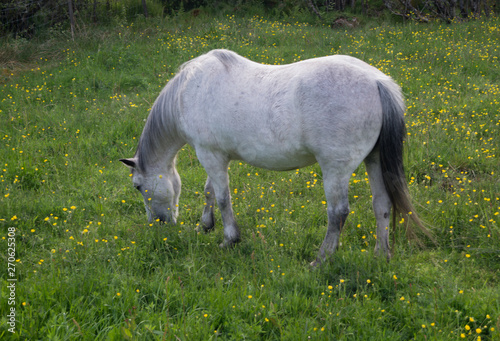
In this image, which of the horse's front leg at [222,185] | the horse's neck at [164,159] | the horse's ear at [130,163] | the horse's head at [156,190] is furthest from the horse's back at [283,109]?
the horse's ear at [130,163]

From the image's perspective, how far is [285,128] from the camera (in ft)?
11.3

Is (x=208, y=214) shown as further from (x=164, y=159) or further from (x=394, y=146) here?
(x=394, y=146)

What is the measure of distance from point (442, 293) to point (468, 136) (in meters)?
3.34

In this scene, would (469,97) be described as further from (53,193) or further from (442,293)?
(53,193)

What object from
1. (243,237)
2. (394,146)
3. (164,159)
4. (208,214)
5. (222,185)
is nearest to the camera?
(394,146)

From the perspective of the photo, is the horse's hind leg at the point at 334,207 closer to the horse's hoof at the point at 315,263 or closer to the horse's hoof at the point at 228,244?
the horse's hoof at the point at 315,263

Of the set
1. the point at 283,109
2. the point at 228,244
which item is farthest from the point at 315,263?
the point at 283,109

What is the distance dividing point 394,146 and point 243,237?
1791mm

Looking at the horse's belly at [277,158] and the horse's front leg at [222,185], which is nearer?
the horse's belly at [277,158]

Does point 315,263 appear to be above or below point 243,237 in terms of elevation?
above

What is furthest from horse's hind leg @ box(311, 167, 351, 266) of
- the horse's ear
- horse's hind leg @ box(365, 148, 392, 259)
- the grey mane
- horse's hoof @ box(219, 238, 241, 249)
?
the horse's ear

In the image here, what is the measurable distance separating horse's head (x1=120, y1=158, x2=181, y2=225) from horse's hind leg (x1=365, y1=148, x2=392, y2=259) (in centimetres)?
208

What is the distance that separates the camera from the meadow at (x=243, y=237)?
285 centimetres

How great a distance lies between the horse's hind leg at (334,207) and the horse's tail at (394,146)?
0.39 m
